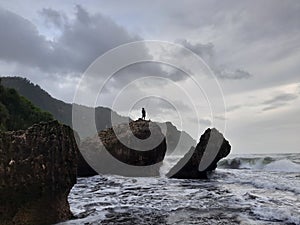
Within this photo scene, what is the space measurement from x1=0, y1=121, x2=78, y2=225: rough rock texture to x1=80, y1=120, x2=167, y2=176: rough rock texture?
13.0 m

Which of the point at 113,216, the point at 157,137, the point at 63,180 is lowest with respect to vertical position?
the point at 113,216

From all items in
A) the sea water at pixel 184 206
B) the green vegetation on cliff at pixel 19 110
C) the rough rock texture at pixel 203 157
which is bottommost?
the sea water at pixel 184 206

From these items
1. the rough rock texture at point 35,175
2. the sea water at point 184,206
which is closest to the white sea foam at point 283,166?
the sea water at point 184,206

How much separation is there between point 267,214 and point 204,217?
174cm

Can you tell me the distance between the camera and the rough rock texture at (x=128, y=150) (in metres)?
21.9

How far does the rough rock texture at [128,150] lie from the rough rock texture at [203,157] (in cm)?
185

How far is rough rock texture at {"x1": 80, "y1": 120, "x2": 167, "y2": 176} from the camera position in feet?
71.8

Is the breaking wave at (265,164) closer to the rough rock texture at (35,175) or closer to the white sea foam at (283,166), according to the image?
the white sea foam at (283,166)

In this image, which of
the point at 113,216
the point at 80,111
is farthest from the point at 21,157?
the point at 80,111

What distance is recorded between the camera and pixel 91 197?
1208 centimetres

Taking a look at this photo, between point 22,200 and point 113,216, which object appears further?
point 113,216

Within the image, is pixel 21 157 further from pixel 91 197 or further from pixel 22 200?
pixel 91 197

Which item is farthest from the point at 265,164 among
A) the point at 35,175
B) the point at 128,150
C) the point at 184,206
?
the point at 35,175

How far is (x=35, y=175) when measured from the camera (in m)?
7.90
